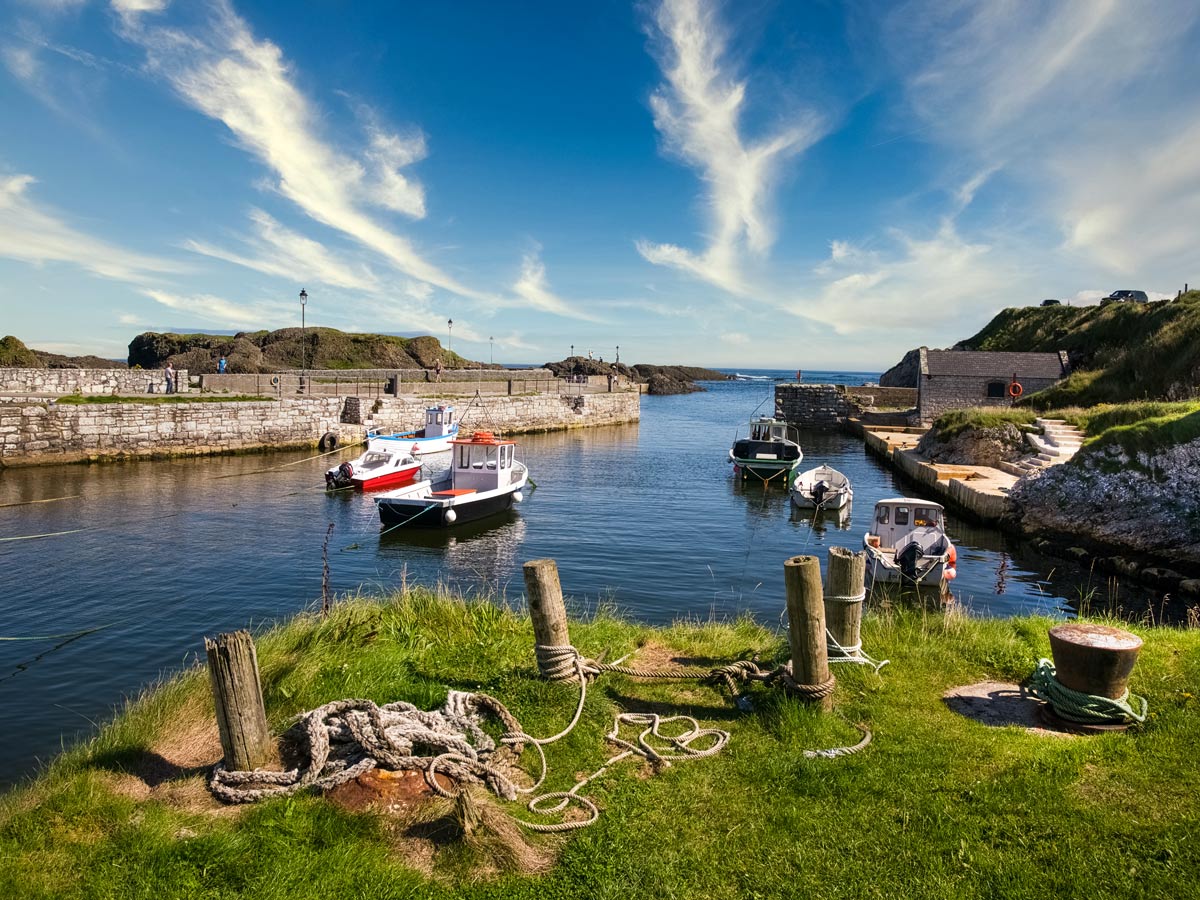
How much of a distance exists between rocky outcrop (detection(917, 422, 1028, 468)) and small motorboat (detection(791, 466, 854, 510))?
328 inches

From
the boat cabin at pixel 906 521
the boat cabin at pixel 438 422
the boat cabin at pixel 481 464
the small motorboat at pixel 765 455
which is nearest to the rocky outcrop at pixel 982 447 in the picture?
the small motorboat at pixel 765 455

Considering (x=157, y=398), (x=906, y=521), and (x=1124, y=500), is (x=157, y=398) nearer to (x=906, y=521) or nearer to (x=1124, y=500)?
(x=906, y=521)

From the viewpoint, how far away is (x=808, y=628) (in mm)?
6738

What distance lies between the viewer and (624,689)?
7.71 m

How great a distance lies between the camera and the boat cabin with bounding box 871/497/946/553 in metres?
17.8

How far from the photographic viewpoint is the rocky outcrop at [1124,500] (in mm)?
17547

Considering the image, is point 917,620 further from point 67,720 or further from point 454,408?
point 454,408

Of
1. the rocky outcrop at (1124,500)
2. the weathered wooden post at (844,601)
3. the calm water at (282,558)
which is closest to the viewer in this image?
the weathered wooden post at (844,601)

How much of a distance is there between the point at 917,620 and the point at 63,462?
118 feet

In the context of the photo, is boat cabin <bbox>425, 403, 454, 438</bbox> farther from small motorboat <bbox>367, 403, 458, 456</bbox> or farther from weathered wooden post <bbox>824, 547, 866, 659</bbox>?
weathered wooden post <bbox>824, 547, 866, 659</bbox>

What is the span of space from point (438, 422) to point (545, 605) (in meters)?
36.7

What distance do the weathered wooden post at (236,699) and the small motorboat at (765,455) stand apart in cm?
2986

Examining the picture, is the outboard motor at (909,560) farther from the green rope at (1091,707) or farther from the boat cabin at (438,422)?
the boat cabin at (438,422)

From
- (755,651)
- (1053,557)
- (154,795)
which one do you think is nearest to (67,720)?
(154,795)
